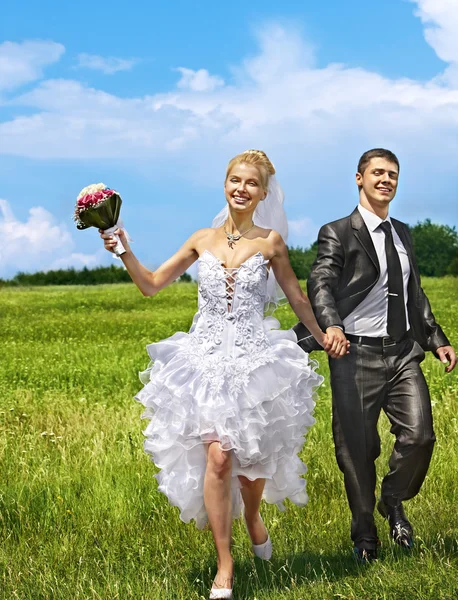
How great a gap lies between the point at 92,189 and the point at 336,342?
78.4 inches

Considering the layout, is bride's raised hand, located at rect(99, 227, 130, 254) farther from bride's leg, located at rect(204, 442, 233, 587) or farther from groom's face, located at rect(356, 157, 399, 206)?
groom's face, located at rect(356, 157, 399, 206)

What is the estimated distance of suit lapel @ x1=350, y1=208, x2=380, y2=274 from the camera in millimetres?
6402

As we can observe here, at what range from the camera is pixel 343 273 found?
6457 millimetres

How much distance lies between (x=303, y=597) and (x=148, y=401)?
1.61 metres

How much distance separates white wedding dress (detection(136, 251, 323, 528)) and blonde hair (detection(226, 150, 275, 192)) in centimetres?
56

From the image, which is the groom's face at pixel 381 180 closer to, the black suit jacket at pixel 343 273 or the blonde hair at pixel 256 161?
the black suit jacket at pixel 343 273

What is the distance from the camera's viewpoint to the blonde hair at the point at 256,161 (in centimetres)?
575

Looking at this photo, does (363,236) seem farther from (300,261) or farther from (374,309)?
(300,261)

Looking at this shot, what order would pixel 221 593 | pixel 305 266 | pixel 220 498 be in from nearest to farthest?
1. pixel 221 593
2. pixel 220 498
3. pixel 305 266

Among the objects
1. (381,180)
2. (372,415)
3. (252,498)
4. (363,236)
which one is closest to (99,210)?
(363,236)

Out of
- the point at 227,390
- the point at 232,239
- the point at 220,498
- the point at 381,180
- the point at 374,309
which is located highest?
the point at 381,180

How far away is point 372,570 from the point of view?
19.4 feet

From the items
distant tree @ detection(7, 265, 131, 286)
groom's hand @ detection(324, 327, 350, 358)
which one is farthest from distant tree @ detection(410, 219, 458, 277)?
groom's hand @ detection(324, 327, 350, 358)

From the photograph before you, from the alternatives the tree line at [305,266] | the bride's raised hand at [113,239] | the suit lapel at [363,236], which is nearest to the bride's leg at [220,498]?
the bride's raised hand at [113,239]
